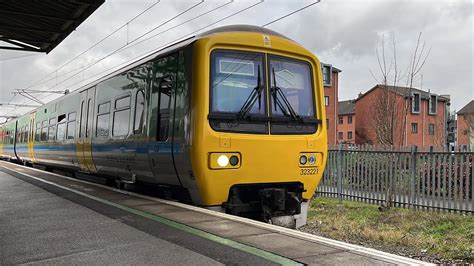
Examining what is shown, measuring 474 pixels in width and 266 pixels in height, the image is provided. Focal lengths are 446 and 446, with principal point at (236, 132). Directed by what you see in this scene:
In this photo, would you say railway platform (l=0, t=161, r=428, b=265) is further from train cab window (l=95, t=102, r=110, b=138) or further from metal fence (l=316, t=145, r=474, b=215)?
metal fence (l=316, t=145, r=474, b=215)

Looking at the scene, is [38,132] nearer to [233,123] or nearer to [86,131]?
[86,131]

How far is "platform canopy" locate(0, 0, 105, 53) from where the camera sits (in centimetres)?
827

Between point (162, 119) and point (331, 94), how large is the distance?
4221 cm

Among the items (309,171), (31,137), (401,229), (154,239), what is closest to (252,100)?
(309,171)

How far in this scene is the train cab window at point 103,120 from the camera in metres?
9.69

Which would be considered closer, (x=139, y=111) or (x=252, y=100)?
(x=252, y=100)

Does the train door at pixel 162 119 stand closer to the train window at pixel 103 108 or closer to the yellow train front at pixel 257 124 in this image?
the yellow train front at pixel 257 124

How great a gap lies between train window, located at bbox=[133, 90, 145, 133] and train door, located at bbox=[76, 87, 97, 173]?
314 cm

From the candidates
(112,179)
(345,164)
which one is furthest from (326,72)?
(112,179)

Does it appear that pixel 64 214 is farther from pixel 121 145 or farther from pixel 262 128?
pixel 262 128

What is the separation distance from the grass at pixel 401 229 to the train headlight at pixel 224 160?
310cm

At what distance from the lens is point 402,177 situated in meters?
11.6

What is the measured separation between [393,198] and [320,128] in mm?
5569

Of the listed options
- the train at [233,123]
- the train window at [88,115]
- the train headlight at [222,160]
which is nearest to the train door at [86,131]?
the train window at [88,115]
